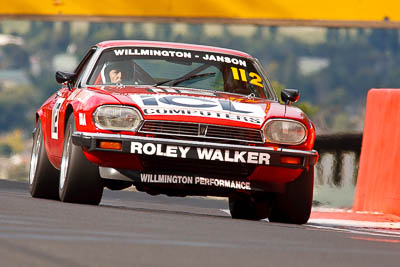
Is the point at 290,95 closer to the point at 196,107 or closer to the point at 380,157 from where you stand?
the point at 196,107

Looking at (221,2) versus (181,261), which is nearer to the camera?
(181,261)

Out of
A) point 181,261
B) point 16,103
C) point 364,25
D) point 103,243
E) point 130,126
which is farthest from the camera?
point 16,103

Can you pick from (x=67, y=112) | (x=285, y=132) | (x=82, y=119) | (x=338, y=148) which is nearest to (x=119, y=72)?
(x=67, y=112)

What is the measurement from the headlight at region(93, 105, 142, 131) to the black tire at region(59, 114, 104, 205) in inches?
9.9

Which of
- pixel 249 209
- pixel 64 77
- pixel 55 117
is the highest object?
pixel 64 77

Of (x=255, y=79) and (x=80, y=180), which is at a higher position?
(x=255, y=79)

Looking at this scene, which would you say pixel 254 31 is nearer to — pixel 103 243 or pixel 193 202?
pixel 193 202

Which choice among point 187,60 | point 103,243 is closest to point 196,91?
point 187,60

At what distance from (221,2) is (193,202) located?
6.61m

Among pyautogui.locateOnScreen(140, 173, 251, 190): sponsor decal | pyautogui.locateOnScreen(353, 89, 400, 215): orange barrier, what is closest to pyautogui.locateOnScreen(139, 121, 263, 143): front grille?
pyautogui.locateOnScreen(140, 173, 251, 190): sponsor decal

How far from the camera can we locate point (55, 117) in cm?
911

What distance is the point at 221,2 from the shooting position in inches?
770

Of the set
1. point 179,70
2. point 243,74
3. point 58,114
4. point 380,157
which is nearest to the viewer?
point 58,114

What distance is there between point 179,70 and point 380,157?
2973mm
